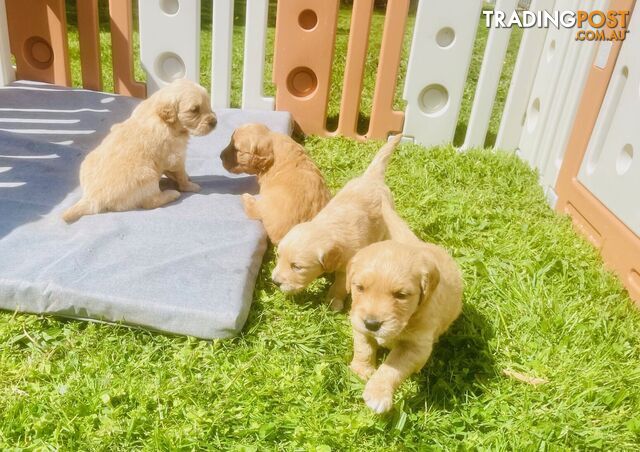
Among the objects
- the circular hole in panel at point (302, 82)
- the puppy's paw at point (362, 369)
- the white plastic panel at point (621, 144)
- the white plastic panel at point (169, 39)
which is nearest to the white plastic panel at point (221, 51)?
the white plastic panel at point (169, 39)

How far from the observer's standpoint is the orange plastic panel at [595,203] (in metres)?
3.12

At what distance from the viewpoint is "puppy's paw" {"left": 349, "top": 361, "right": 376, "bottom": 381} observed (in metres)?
2.36

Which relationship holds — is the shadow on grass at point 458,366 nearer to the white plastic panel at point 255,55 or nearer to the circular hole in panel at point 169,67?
the white plastic panel at point 255,55

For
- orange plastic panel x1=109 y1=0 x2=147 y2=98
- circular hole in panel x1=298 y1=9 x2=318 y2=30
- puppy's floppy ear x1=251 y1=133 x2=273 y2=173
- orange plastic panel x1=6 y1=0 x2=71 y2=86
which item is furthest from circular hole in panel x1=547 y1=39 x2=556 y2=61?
orange plastic panel x1=6 y1=0 x2=71 y2=86

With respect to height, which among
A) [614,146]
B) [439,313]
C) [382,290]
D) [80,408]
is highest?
[614,146]

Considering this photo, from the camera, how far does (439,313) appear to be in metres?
2.31

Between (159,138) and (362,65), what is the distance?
7.99ft

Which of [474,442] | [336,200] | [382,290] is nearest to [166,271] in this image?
[336,200]

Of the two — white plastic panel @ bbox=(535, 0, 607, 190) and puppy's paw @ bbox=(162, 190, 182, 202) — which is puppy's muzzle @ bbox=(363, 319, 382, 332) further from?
white plastic panel @ bbox=(535, 0, 607, 190)

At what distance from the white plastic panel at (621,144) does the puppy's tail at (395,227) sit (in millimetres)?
1397

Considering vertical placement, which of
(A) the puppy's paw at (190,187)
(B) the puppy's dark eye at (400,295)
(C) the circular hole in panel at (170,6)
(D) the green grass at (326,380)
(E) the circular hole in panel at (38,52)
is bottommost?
(D) the green grass at (326,380)

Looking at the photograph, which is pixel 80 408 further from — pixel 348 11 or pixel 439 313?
pixel 348 11

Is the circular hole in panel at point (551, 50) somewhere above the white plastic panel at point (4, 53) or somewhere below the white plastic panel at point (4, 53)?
above

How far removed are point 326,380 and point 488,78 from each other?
3819mm
